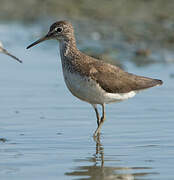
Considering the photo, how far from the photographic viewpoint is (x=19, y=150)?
8570 millimetres

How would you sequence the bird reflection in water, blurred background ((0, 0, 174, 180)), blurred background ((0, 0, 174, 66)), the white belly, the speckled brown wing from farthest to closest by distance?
blurred background ((0, 0, 174, 66)) < the speckled brown wing < the white belly < blurred background ((0, 0, 174, 180)) < the bird reflection in water

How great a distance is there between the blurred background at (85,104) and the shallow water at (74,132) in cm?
1

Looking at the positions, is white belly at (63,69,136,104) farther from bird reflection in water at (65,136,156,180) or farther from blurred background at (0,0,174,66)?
blurred background at (0,0,174,66)

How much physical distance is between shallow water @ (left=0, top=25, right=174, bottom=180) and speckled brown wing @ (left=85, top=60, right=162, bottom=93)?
605 millimetres

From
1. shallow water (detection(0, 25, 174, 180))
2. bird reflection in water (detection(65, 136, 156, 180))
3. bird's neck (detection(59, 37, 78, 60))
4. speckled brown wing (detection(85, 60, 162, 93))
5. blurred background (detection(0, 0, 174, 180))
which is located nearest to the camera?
bird reflection in water (detection(65, 136, 156, 180))

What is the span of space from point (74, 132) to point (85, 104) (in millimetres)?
1805

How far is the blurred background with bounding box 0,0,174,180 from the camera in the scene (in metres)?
7.97

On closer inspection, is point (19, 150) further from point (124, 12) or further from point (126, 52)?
point (124, 12)

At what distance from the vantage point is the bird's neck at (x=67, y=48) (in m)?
9.81

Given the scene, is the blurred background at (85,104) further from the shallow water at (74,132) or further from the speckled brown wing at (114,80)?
the speckled brown wing at (114,80)

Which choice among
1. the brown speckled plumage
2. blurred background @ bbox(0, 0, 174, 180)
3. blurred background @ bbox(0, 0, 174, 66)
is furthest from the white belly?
blurred background @ bbox(0, 0, 174, 66)

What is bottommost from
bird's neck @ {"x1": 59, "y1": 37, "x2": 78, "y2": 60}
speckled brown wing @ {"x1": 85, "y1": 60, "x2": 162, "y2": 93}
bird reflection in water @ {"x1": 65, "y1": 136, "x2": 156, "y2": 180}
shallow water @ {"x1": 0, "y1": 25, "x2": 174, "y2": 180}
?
bird reflection in water @ {"x1": 65, "y1": 136, "x2": 156, "y2": 180}

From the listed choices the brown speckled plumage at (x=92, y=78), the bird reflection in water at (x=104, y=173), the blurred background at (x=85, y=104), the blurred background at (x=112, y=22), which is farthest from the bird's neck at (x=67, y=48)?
the blurred background at (x=112, y=22)

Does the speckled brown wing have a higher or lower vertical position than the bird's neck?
lower
